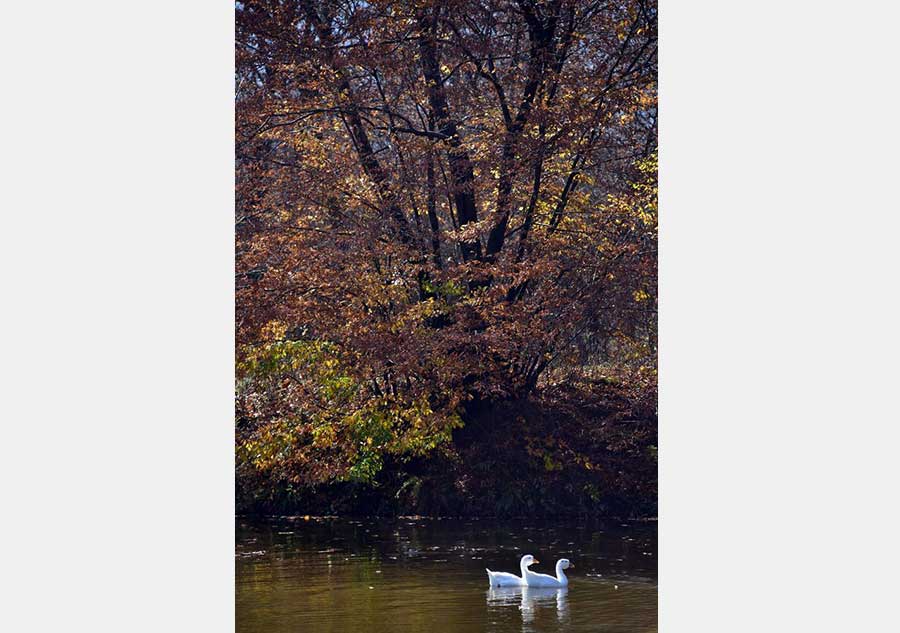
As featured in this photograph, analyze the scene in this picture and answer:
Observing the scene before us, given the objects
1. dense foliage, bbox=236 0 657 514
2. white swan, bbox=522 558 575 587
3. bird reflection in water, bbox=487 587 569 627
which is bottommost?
bird reflection in water, bbox=487 587 569 627

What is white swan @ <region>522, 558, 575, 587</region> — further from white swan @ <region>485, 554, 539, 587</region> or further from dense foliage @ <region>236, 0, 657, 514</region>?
dense foliage @ <region>236, 0, 657, 514</region>

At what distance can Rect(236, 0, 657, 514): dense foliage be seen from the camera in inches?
297

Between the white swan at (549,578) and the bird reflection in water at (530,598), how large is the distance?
0.10 ft

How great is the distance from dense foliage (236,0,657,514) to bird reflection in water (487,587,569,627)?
1.89ft

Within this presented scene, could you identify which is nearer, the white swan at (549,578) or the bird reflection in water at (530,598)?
the bird reflection in water at (530,598)

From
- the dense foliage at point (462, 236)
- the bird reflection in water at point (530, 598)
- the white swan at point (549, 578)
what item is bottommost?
the bird reflection in water at point (530, 598)

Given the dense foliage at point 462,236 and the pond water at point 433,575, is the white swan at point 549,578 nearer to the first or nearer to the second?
the pond water at point 433,575

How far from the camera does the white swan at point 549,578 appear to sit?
7082 mm

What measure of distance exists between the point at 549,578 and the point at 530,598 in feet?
0.76

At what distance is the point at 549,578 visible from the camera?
7133 millimetres

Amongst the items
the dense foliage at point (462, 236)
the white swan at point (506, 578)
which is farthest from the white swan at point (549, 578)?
the dense foliage at point (462, 236)

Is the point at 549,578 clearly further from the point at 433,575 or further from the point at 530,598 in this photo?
the point at 433,575

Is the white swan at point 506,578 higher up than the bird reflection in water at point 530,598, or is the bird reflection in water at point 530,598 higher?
the white swan at point 506,578

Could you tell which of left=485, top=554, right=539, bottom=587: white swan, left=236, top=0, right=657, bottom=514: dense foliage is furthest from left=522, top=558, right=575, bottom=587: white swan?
left=236, top=0, right=657, bottom=514: dense foliage
